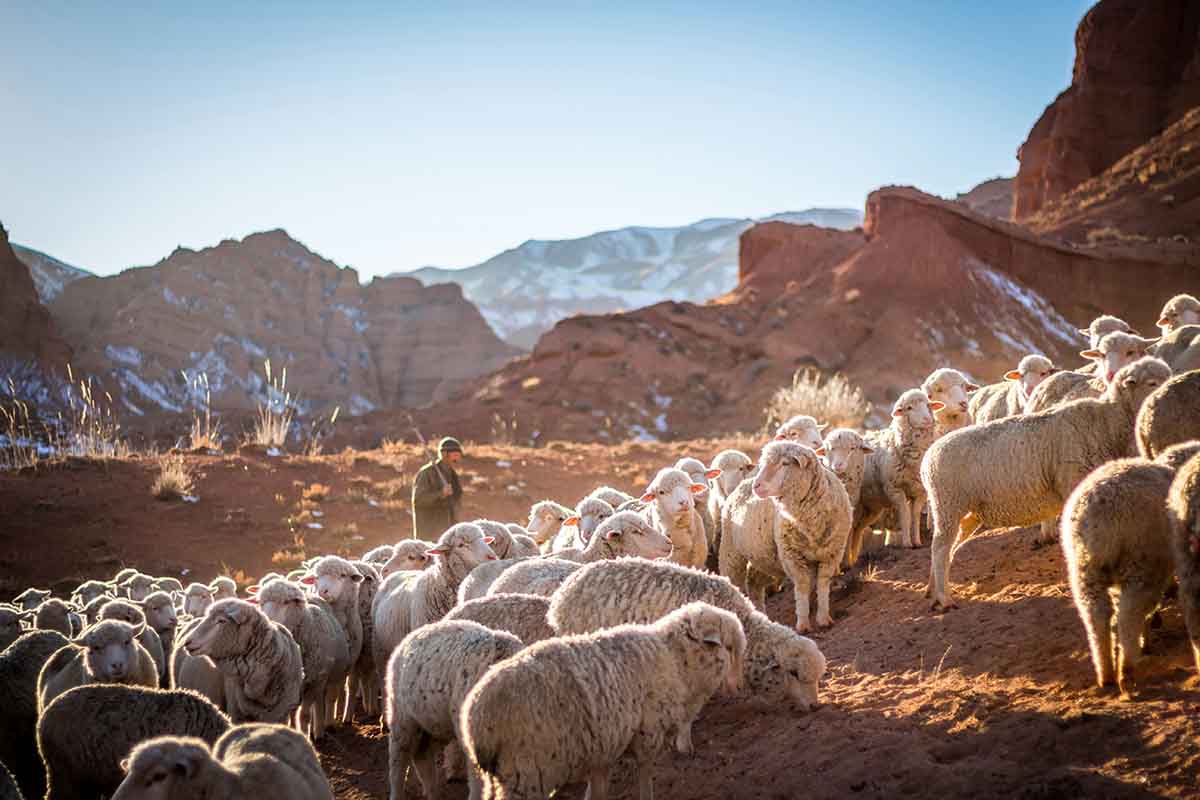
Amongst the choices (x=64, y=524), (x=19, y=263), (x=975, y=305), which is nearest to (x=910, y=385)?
(x=975, y=305)

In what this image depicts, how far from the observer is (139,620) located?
778 centimetres

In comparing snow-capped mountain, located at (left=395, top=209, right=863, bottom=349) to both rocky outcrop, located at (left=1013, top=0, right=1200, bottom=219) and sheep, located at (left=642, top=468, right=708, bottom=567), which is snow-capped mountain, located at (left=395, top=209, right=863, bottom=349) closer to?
rocky outcrop, located at (left=1013, top=0, right=1200, bottom=219)

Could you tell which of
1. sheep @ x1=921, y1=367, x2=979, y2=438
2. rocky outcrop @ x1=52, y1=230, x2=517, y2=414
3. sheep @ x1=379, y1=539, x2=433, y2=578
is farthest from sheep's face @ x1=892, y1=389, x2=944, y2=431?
rocky outcrop @ x1=52, y1=230, x2=517, y2=414

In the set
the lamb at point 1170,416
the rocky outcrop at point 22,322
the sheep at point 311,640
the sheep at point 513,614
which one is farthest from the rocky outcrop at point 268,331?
the lamb at point 1170,416

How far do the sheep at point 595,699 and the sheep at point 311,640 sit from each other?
363 centimetres

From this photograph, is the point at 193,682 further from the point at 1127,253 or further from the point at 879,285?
the point at 1127,253

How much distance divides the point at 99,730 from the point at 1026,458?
6823 millimetres

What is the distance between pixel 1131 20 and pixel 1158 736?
54.4m

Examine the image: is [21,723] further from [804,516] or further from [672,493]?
[804,516]

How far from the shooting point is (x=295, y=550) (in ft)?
48.9

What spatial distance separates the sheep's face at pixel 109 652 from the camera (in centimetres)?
628

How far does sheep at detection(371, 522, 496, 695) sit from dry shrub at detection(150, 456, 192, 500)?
9.71m

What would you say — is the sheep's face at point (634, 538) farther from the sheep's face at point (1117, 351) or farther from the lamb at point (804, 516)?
the sheep's face at point (1117, 351)

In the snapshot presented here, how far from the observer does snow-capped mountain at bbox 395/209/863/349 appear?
126 m
